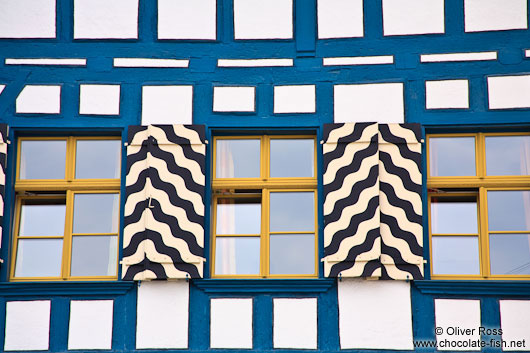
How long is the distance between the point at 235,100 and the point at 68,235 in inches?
75.0

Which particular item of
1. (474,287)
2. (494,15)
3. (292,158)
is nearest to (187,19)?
(292,158)

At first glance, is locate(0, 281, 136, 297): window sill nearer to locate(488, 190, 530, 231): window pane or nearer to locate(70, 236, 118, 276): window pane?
locate(70, 236, 118, 276): window pane

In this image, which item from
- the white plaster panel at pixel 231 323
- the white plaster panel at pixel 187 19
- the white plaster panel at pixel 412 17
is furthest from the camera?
the white plaster panel at pixel 187 19

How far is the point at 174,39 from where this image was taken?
8.84m

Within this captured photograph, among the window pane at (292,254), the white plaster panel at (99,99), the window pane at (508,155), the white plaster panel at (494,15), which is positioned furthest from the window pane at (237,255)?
the white plaster panel at (494,15)

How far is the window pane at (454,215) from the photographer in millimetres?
8539

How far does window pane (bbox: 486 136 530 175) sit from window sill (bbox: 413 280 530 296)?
40.3 inches

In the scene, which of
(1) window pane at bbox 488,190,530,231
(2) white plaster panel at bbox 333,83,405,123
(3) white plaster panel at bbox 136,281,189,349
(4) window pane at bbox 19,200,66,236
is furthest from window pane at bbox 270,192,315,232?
(4) window pane at bbox 19,200,66,236

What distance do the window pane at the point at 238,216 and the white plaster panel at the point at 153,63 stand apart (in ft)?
4.21

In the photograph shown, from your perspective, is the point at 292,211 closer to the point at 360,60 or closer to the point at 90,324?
the point at 360,60

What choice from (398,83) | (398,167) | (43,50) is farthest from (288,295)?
(43,50)

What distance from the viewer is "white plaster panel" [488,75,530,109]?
8.54 metres

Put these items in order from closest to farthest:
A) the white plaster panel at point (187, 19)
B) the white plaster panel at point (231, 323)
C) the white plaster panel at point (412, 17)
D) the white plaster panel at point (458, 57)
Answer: the white plaster panel at point (231, 323)
the white plaster panel at point (458, 57)
the white plaster panel at point (412, 17)
the white plaster panel at point (187, 19)

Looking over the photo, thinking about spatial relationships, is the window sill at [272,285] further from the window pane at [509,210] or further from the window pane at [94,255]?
the window pane at [509,210]
